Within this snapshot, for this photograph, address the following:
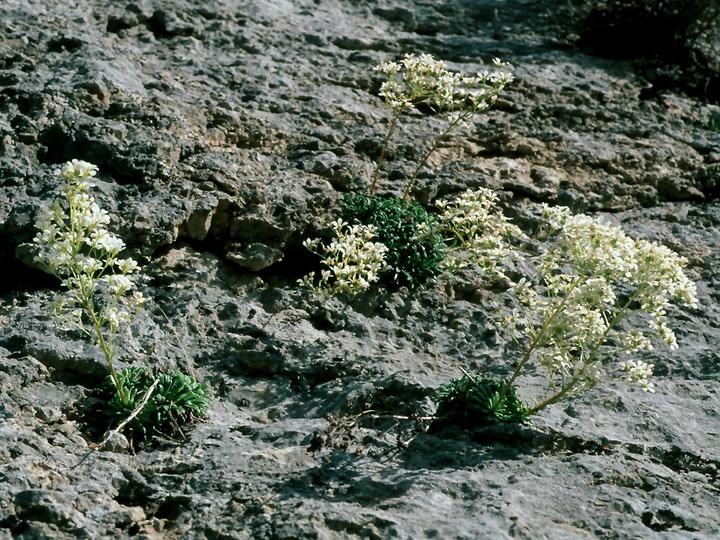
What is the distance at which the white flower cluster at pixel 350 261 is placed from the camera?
5340mm

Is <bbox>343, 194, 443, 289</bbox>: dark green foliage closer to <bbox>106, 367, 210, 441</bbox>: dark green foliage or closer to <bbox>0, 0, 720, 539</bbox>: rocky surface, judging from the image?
<bbox>0, 0, 720, 539</bbox>: rocky surface

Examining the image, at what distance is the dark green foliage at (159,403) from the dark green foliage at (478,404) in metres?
1.26

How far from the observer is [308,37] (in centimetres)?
795

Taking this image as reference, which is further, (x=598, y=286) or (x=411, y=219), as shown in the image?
(x=411, y=219)

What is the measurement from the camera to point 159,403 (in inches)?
179

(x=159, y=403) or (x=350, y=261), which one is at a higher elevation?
(x=350, y=261)

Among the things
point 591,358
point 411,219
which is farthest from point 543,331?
point 411,219

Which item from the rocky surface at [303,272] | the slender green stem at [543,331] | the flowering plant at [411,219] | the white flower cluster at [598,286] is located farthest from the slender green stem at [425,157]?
the slender green stem at [543,331]

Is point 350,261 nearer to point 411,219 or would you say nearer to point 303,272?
point 303,272

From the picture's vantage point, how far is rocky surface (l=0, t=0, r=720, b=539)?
4.01 meters

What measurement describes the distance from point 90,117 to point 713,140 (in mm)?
5208

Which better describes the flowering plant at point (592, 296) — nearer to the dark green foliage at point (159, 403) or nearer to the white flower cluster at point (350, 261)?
the white flower cluster at point (350, 261)

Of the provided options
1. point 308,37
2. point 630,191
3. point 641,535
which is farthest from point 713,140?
point 641,535

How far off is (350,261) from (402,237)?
1.81 feet
